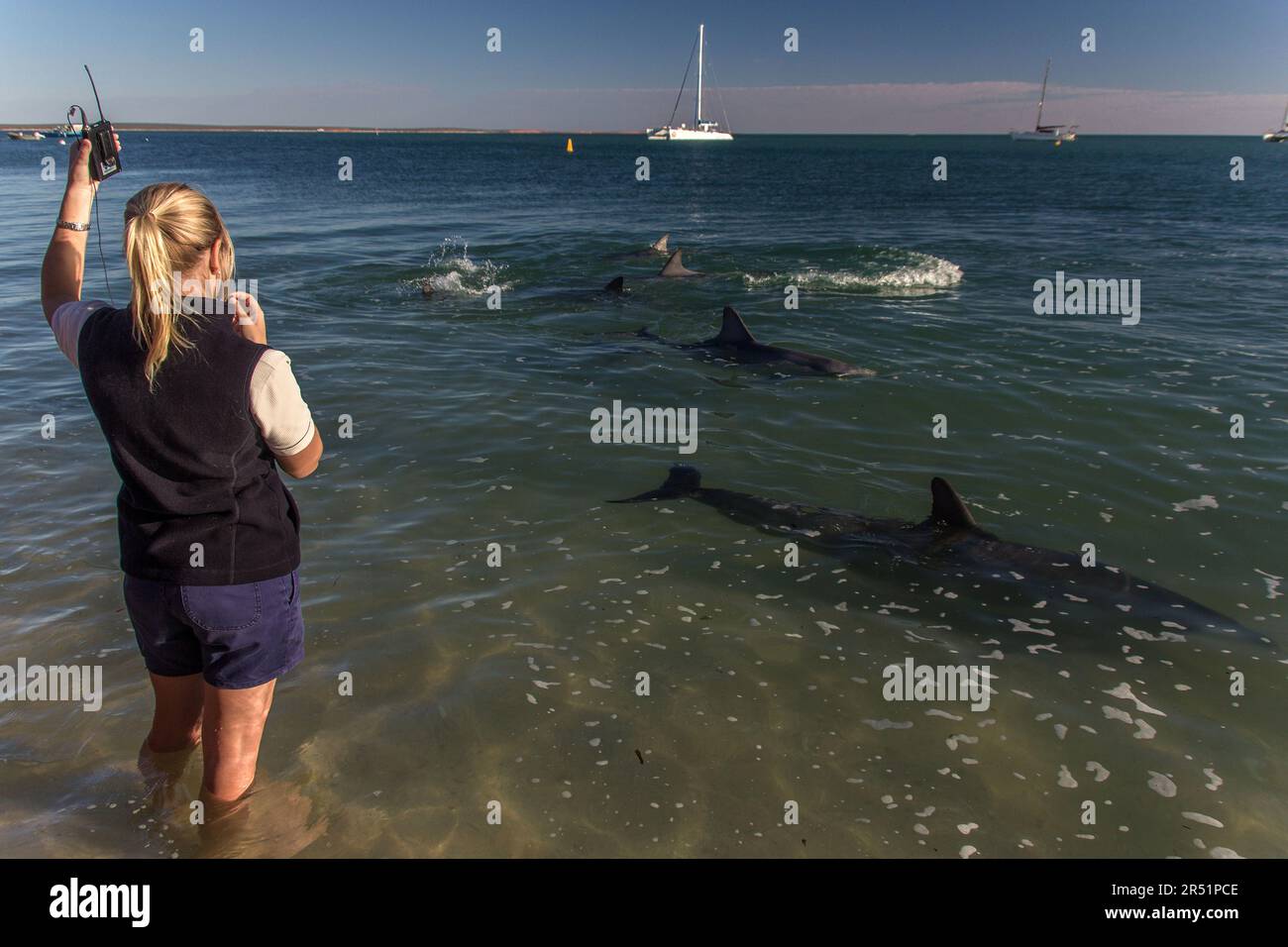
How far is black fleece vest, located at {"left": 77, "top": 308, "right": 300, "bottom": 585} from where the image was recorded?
2.92m

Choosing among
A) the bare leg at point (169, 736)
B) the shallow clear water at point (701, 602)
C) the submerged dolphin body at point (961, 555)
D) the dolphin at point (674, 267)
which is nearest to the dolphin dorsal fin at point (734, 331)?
the shallow clear water at point (701, 602)

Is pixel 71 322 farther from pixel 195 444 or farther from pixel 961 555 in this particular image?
pixel 961 555

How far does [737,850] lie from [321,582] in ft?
13.3

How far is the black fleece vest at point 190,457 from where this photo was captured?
9.57 feet

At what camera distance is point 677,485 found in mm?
8859

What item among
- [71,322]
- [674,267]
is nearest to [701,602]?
[71,322]

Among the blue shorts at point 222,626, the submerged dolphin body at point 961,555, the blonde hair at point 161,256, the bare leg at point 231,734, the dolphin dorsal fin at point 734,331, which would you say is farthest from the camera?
the dolphin dorsal fin at point 734,331

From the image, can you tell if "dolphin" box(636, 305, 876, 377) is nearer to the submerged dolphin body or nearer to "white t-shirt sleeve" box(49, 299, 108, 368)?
the submerged dolphin body

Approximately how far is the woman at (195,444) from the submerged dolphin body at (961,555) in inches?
204

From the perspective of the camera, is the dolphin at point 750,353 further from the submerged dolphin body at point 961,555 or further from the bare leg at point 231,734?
the bare leg at point 231,734

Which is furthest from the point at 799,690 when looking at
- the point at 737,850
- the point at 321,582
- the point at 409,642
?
the point at 321,582

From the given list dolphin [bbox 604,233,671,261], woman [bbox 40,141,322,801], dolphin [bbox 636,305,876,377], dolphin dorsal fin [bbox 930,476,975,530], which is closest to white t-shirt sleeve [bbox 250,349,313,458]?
woman [bbox 40,141,322,801]

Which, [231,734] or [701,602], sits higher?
[231,734]

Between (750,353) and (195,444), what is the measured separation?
11.5 m
